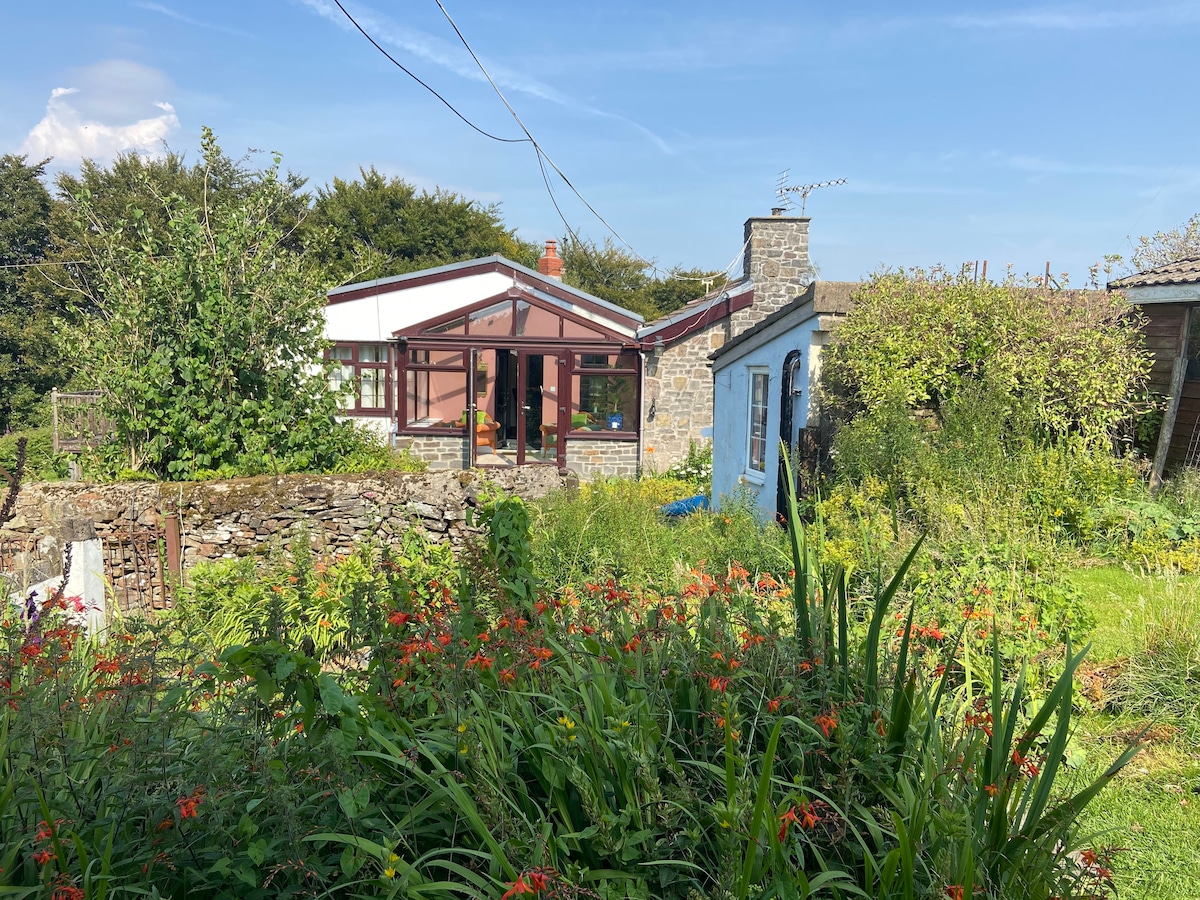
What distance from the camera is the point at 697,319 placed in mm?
18875

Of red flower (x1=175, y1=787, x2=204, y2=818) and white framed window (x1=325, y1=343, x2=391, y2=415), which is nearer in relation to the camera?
red flower (x1=175, y1=787, x2=204, y2=818)

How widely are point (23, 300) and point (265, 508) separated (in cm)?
3088

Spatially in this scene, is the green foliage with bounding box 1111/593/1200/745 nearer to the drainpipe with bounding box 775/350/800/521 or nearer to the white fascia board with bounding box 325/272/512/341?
the drainpipe with bounding box 775/350/800/521

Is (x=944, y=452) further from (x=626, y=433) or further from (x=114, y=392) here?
(x=626, y=433)

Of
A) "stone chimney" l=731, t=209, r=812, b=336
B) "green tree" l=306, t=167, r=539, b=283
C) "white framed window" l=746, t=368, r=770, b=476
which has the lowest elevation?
"white framed window" l=746, t=368, r=770, b=476

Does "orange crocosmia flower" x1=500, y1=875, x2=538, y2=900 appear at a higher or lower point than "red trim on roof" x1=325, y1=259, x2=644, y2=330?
lower

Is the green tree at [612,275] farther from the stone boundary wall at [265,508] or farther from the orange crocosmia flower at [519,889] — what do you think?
the orange crocosmia flower at [519,889]

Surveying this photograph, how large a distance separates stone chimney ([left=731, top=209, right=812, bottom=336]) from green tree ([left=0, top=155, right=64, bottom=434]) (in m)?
22.6

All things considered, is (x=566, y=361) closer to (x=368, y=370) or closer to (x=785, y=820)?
(x=368, y=370)

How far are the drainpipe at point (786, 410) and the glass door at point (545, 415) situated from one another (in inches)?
351

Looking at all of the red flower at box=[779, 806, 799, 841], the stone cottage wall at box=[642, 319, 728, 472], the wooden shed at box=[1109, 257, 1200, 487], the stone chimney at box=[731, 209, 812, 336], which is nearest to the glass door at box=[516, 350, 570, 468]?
the stone cottage wall at box=[642, 319, 728, 472]

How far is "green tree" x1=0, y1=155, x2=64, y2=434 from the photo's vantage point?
2859 centimetres

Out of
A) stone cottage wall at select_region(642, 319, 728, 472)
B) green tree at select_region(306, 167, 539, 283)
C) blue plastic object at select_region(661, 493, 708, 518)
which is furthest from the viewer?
green tree at select_region(306, 167, 539, 283)

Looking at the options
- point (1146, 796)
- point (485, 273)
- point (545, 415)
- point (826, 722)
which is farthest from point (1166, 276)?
point (485, 273)
